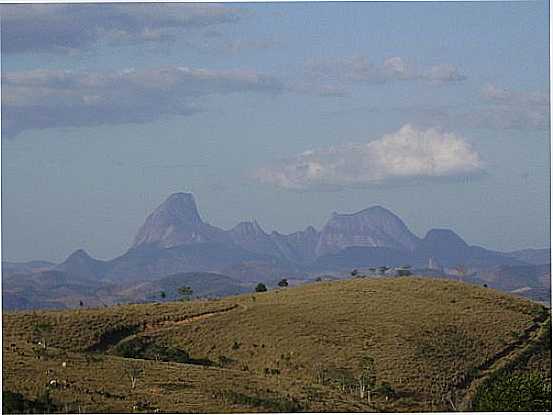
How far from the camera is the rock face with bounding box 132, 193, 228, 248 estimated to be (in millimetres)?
49688

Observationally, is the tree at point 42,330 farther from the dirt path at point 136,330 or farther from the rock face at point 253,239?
the rock face at point 253,239

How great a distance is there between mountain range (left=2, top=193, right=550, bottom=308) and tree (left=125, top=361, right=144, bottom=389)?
29.7m

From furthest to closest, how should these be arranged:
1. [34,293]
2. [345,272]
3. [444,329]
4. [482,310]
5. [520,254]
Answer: [345,272] → [520,254] → [34,293] → [482,310] → [444,329]

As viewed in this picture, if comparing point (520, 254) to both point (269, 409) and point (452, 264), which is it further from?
point (269, 409)

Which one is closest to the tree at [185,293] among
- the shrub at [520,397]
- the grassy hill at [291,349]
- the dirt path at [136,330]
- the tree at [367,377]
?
the grassy hill at [291,349]

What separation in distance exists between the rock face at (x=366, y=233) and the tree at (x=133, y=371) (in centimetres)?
3423

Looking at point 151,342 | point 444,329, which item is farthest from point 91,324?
point 444,329

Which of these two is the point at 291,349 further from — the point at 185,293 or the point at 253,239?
the point at 253,239

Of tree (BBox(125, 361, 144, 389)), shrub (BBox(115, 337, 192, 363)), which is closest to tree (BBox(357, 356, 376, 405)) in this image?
shrub (BBox(115, 337, 192, 363))

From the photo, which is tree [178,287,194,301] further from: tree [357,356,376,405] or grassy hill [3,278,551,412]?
tree [357,356,376,405]

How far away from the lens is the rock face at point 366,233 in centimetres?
5159

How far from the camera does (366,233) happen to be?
5512 centimetres

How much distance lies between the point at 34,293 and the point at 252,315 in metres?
21.1

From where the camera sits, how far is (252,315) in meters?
21.5
